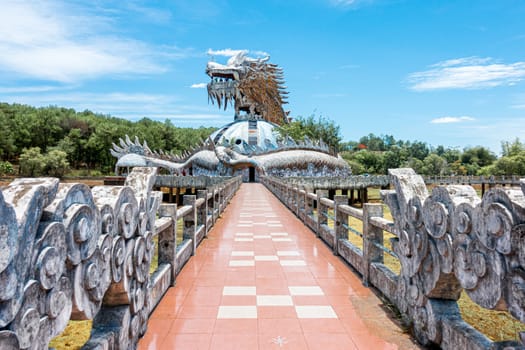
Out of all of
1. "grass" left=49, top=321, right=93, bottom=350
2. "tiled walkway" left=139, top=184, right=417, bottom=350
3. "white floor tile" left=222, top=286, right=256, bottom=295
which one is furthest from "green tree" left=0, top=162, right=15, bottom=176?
"white floor tile" left=222, top=286, right=256, bottom=295

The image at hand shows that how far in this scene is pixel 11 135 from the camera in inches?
1998

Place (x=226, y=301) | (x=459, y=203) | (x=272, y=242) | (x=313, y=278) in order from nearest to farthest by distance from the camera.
Answer: (x=459, y=203), (x=226, y=301), (x=313, y=278), (x=272, y=242)

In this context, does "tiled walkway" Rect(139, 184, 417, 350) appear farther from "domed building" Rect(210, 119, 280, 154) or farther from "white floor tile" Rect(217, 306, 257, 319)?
"domed building" Rect(210, 119, 280, 154)

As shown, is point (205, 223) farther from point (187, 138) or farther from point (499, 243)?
point (187, 138)

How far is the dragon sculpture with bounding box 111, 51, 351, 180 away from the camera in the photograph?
3450 centimetres

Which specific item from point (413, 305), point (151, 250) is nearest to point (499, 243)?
point (413, 305)

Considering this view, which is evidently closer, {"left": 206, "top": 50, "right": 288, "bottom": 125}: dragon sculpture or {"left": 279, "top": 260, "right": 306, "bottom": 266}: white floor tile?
{"left": 279, "top": 260, "right": 306, "bottom": 266}: white floor tile

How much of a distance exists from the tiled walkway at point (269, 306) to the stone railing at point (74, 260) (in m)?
0.55

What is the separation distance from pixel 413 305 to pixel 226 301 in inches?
80.9

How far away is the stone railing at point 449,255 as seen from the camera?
210cm

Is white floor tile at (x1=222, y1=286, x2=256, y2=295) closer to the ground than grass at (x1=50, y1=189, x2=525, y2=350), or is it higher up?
higher up

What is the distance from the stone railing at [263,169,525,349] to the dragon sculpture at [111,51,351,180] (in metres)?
29.1

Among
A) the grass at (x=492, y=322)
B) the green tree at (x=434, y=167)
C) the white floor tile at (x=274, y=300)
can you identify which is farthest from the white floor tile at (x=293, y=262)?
the green tree at (x=434, y=167)

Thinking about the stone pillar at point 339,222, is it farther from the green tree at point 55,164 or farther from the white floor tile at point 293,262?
the green tree at point 55,164
